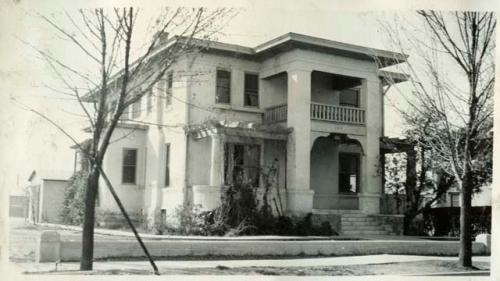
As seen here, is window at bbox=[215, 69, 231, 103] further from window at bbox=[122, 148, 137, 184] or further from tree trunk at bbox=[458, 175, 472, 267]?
tree trunk at bbox=[458, 175, 472, 267]

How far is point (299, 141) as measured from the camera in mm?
11062

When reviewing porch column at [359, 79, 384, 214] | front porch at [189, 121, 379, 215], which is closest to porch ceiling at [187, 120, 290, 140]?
front porch at [189, 121, 379, 215]

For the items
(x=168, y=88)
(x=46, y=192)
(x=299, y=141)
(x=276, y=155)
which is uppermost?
(x=168, y=88)

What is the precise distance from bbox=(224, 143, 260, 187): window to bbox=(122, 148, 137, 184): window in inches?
60.3

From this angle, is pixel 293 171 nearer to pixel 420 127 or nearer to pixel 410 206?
pixel 410 206

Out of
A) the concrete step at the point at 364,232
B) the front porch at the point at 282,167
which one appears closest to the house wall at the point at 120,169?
the front porch at the point at 282,167

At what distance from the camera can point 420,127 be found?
7.98 metres

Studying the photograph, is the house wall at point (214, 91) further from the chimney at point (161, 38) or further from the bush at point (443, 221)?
the bush at point (443, 221)

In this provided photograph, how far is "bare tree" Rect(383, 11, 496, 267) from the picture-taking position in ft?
21.6

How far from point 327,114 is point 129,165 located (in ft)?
12.2

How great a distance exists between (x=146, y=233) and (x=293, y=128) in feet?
11.8

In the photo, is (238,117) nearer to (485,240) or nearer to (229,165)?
(229,165)

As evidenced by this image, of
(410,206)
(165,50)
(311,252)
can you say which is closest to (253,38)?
(165,50)

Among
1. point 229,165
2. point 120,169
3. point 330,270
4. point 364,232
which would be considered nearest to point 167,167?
point 120,169
